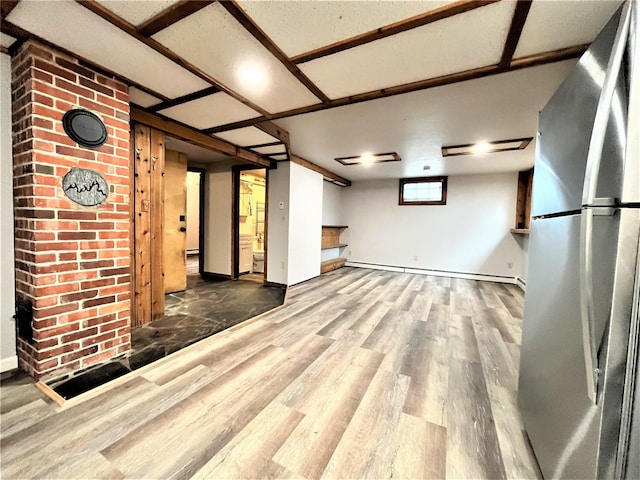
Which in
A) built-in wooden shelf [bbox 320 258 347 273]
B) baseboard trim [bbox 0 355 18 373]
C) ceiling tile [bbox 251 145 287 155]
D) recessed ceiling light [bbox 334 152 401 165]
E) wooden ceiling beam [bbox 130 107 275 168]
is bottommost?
baseboard trim [bbox 0 355 18 373]

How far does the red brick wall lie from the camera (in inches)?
60.4

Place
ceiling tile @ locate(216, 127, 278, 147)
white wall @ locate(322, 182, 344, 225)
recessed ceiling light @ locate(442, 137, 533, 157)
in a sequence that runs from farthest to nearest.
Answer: white wall @ locate(322, 182, 344, 225) < recessed ceiling light @ locate(442, 137, 533, 157) < ceiling tile @ locate(216, 127, 278, 147)

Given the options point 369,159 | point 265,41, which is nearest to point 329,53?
point 265,41

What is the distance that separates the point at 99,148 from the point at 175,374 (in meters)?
1.70

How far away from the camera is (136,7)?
121 centimetres

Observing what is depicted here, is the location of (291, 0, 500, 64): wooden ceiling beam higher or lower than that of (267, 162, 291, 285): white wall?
higher

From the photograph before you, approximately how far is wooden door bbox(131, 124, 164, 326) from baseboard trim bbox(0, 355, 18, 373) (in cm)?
80

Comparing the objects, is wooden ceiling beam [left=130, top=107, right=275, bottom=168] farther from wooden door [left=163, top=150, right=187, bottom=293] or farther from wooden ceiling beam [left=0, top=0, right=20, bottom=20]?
wooden ceiling beam [left=0, top=0, right=20, bottom=20]

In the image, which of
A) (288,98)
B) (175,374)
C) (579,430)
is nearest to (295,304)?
(175,374)

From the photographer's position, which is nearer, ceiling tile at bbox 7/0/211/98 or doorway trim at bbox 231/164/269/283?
ceiling tile at bbox 7/0/211/98

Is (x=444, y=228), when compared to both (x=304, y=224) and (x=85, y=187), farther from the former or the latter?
(x=85, y=187)

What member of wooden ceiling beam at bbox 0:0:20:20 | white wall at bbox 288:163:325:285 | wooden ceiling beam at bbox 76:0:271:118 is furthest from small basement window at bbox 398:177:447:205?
wooden ceiling beam at bbox 0:0:20:20

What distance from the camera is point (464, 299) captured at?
383 centimetres

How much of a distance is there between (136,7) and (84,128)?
3.05 ft
